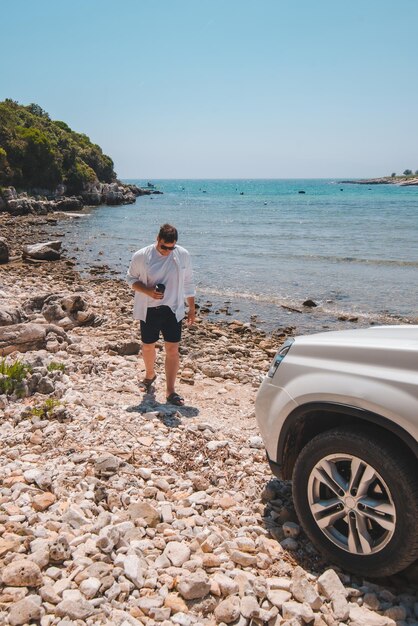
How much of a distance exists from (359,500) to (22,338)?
5769 millimetres

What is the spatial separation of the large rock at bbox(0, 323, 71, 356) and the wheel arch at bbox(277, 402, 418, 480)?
196 inches

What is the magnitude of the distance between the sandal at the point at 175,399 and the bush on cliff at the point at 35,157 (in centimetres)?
5164

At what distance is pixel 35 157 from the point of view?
2320 inches

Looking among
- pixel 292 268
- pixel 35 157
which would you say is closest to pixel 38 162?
pixel 35 157

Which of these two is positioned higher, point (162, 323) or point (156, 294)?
point (156, 294)

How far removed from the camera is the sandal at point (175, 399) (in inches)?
238

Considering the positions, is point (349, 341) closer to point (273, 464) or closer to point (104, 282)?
point (273, 464)

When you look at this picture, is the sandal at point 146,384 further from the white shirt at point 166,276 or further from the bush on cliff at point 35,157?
the bush on cliff at point 35,157

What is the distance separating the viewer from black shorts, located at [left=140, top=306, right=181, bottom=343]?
584cm

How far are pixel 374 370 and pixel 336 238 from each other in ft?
94.6

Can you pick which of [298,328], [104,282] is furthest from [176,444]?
[104,282]

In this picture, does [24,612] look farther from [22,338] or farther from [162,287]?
[22,338]

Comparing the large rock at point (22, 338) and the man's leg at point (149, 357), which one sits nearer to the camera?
the man's leg at point (149, 357)

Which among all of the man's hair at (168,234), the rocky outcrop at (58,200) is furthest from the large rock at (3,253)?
the rocky outcrop at (58,200)
